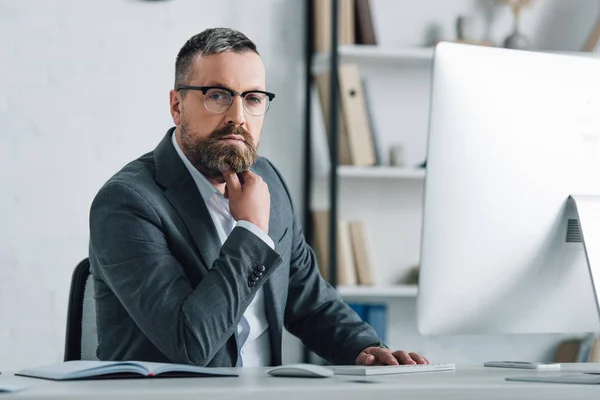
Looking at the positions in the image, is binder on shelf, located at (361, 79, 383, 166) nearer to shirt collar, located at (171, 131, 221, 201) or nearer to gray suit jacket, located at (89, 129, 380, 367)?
gray suit jacket, located at (89, 129, 380, 367)

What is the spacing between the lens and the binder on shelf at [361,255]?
9.62 feet

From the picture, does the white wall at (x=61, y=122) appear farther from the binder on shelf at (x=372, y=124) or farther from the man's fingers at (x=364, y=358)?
the man's fingers at (x=364, y=358)

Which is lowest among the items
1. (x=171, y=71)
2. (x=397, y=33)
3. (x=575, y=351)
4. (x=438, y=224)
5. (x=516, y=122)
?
(x=575, y=351)

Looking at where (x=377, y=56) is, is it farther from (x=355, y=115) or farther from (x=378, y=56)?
(x=355, y=115)

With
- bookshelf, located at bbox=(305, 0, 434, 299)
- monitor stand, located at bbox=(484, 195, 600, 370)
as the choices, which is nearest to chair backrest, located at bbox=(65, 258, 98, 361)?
monitor stand, located at bbox=(484, 195, 600, 370)

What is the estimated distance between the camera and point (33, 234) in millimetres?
2852

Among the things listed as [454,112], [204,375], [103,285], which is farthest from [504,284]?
[103,285]

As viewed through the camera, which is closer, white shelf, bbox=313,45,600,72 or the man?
the man

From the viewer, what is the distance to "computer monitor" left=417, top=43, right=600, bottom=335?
1109mm

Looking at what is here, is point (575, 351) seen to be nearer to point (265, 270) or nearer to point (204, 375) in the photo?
point (265, 270)

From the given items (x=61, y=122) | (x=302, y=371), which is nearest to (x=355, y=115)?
(x=61, y=122)

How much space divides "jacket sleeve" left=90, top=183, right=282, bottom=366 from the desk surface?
35 cm

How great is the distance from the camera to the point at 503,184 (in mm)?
1115

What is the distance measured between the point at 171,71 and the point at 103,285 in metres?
1.67
